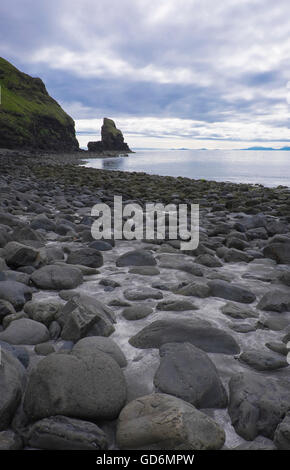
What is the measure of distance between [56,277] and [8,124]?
61504 millimetres

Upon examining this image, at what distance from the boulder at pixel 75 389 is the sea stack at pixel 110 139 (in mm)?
104749

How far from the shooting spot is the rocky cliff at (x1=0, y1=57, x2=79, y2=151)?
195ft

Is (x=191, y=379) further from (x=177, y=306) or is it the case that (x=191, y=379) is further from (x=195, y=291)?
(x=195, y=291)

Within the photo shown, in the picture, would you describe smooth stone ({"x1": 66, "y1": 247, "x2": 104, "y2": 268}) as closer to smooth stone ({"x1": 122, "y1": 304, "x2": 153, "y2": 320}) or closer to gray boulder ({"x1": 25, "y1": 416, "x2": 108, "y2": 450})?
smooth stone ({"x1": 122, "y1": 304, "x2": 153, "y2": 320})

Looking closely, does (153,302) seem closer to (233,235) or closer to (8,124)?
(233,235)

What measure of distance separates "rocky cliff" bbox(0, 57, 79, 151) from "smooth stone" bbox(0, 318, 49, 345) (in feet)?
194

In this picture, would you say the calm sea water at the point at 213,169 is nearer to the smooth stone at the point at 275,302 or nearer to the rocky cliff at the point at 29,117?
the rocky cliff at the point at 29,117

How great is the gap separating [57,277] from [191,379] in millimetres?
2229

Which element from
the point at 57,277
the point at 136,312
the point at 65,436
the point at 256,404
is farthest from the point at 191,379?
the point at 57,277

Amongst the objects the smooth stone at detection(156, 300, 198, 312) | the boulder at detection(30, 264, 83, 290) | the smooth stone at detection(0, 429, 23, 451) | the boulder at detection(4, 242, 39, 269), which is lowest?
the smooth stone at detection(0, 429, 23, 451)

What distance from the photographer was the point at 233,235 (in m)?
6.52

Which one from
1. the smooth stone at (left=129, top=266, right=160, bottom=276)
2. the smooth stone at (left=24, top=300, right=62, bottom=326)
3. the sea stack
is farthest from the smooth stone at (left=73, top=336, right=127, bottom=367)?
the sea stack

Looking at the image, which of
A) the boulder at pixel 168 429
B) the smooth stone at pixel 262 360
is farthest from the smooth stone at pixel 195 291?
the boulder at pixel 168 429

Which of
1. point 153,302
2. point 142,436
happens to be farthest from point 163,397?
point 153,302
